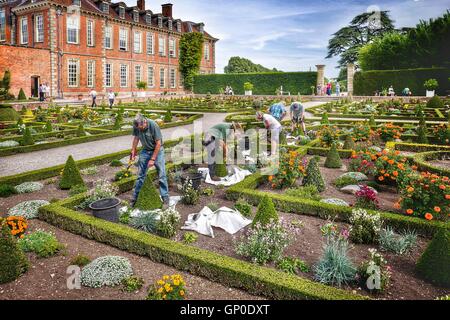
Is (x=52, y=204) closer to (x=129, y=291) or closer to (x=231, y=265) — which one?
(x=129, y=291)

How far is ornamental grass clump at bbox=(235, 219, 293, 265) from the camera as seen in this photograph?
4.80 metres

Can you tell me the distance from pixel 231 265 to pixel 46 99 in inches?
1141

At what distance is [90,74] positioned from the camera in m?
34.6

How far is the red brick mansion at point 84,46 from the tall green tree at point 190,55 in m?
1.51

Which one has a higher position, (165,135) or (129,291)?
(165,135)

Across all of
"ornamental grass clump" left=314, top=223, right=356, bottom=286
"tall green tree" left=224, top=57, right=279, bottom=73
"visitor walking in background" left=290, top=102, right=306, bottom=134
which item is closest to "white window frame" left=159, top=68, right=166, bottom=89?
"visitor walking in background" left=290, top=102, right=306, bottom=134

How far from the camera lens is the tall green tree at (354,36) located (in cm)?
4516

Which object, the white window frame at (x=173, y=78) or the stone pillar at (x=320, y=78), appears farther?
the white window frame at (x=173, y=78)

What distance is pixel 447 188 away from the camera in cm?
570

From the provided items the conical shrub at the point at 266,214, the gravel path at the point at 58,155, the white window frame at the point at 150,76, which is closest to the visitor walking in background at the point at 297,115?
the gravel path at the point at 58,155

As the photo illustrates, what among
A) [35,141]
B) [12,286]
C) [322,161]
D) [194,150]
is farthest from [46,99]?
[12,286]

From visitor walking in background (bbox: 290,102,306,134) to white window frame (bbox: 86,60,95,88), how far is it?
84.3 feet

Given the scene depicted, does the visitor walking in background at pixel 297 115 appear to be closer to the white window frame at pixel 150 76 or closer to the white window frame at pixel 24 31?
the white window frame at pixel 24 31
